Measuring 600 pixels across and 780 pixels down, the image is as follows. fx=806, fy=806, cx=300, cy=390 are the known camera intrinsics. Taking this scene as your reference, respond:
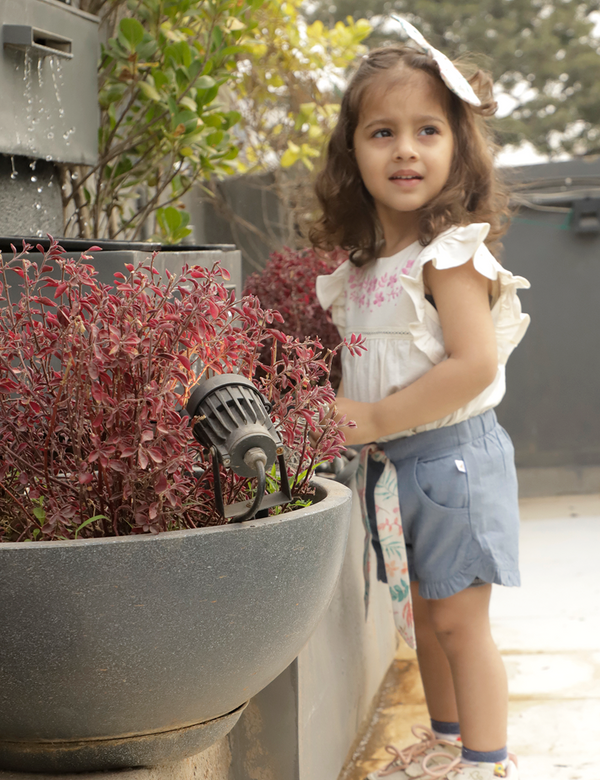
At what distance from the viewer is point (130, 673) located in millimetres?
769

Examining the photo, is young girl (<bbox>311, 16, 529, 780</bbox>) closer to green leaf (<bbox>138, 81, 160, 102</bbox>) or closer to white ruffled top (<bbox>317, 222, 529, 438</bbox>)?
white ruffled top (<bbox>317, 222, 529, 438</bbox>)

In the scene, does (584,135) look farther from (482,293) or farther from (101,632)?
(101,632)

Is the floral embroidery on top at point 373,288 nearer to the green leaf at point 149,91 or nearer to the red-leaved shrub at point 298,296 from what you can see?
the red-leaved shrub at point 298,296

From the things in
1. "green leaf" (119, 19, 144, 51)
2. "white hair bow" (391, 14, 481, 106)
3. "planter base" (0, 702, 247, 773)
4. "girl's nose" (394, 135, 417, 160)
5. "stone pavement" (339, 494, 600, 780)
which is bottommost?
"stone pavement" (339, 494, 600, 780)

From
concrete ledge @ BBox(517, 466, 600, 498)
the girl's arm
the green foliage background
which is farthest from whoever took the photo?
the green foliage background

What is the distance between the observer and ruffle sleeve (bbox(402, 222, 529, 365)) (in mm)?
1543

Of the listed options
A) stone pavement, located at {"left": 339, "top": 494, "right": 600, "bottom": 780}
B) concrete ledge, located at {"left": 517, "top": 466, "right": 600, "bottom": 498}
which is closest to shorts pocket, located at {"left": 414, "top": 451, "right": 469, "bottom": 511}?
stone pavement, located at {"left": 339, "top": 494, "right": 600, "bottom": 780}

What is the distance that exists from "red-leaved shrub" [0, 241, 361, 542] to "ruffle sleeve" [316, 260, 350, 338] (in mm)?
960

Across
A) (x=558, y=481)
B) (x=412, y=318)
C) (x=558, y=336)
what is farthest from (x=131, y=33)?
(x=558, y=481)

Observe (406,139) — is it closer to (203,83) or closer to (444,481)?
(203,83)

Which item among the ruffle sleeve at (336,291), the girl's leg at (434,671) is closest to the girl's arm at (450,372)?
the ruffle sleeve at (336,291)

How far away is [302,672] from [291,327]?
82 cm

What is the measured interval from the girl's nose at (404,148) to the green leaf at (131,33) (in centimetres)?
65

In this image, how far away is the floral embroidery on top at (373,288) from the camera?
1.67 m
